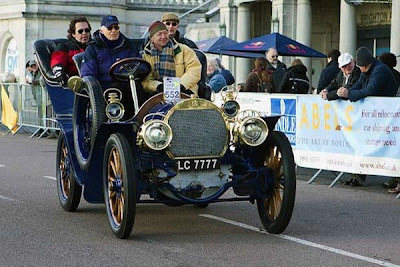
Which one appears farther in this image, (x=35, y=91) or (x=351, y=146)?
(x=35, y=91)

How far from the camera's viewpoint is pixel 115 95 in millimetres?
9805

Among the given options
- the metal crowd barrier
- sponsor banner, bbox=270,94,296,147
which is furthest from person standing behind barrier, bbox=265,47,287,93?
the metal crowd barrier

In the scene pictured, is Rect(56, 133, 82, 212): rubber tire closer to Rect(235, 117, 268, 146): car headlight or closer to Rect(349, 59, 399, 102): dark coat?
Rect(235, 117, 268, 146): car headlight

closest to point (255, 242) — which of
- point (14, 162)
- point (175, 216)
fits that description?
point (175, 216)

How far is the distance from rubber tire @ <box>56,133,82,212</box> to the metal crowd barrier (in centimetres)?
1227

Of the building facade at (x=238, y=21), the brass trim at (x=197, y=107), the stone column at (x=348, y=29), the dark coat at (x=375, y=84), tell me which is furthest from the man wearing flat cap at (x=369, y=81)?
the stone column at (x=348, y=29)

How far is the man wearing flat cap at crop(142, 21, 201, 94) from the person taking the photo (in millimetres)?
10117

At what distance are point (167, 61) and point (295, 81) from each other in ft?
23.3

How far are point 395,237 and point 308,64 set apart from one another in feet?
57.9

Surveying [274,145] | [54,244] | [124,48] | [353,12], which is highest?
[353,12]

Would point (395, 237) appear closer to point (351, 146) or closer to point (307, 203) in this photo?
point (307, 203)

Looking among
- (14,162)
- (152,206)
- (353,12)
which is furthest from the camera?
(353,12)

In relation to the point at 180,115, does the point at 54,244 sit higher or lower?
lower

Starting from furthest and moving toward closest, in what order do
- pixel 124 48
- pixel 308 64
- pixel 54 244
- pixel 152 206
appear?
pixel 308 64 < pixel 152 206 < pixel 124 48 < pixel 54 244
